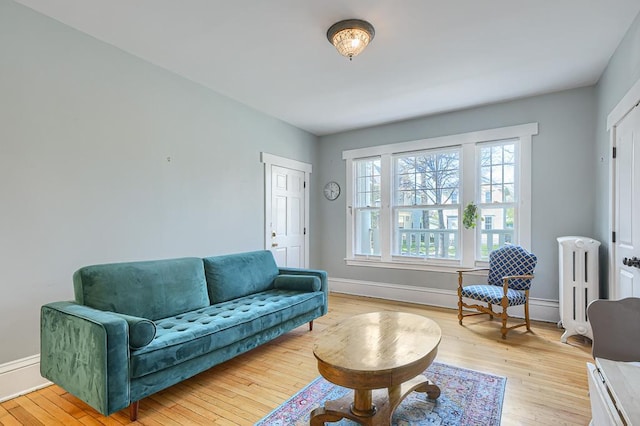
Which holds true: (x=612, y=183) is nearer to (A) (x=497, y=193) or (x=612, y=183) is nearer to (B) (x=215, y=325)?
(A) (x=497, y=193)

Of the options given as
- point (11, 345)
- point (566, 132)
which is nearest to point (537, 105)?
point (566, 132)

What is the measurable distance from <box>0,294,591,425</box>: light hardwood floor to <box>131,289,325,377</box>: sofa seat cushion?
1.03ft

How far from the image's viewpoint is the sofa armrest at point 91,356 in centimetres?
175

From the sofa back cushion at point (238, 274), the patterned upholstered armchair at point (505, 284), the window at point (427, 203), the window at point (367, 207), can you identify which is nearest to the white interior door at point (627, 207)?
the patterned upholstered armchair at point (505, 284)

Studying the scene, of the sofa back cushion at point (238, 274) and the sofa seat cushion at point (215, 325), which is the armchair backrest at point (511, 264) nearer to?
the sofa seat cushion at point (215, 325)

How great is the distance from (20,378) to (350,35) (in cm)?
342

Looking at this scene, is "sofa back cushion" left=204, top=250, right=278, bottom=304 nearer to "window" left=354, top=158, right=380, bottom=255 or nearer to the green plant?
"window" left=354, top=158, right=380, bottom=255

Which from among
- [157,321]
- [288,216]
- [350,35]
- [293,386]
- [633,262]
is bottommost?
[293,386]

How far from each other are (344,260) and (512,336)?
8.49ft

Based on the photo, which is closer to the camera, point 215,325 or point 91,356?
point 91,356

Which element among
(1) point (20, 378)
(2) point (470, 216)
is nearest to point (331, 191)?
(2) point (470, 216)

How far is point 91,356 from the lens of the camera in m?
1.80

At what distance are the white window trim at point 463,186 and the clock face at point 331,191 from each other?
212mm

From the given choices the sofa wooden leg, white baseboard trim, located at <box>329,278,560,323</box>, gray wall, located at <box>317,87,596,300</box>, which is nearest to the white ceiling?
gray wall, located at <box>317,87,596,300</box>
